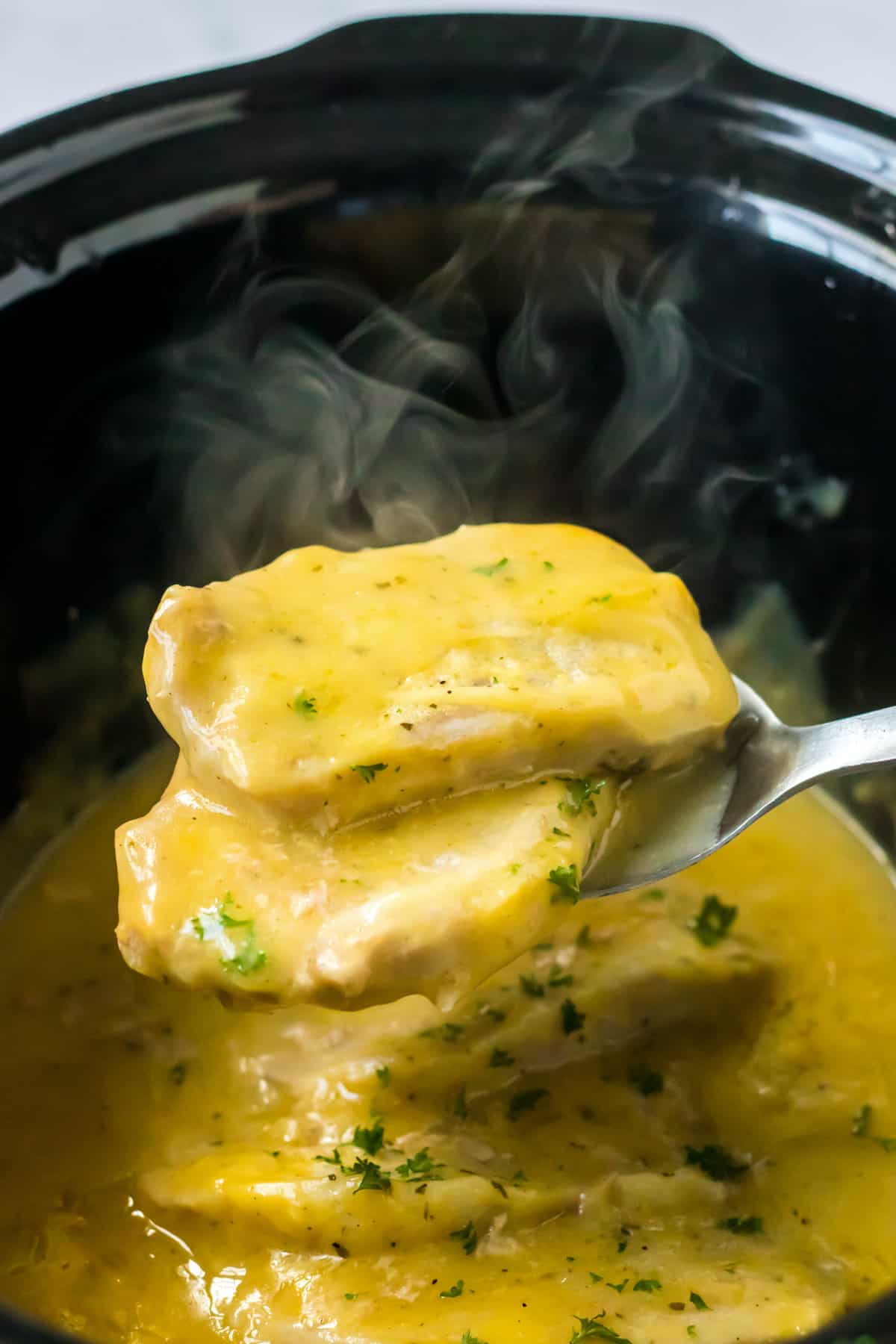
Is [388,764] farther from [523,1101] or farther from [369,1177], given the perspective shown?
[523,1101]

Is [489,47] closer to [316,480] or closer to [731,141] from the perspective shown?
[731,141]

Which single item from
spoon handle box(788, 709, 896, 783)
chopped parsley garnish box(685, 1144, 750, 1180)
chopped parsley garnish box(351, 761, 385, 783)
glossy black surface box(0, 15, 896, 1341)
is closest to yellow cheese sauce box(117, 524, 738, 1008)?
chopped parsley garnish box(351, 761, 385, 783)

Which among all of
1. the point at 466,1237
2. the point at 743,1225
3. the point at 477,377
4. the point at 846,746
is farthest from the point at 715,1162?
the point at 477,377

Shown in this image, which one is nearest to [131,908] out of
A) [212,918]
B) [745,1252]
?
[212,918]

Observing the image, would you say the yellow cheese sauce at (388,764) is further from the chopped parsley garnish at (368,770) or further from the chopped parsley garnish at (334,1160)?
the chopped parsley garnish at (334,1160)

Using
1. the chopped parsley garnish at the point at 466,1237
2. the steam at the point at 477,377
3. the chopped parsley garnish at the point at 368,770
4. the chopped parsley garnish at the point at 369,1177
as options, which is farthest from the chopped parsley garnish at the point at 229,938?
the steam at the point at 477,377
